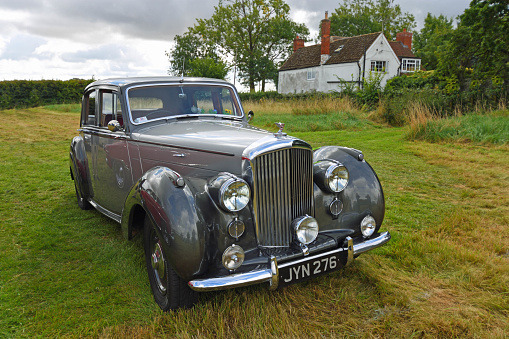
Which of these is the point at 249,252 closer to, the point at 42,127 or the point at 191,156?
the point at 191,156

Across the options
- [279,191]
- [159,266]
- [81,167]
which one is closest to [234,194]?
[279,191]

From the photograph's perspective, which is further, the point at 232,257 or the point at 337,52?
the point at 337,52

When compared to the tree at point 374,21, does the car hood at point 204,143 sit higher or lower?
lower

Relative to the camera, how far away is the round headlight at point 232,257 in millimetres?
2523

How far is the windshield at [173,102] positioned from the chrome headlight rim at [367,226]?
1.99 meters

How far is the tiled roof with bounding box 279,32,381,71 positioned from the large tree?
14.5ft

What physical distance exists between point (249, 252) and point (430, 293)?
154 centimetres

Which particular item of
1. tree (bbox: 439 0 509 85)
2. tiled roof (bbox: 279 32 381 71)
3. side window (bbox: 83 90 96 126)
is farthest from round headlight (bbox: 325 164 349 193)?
tiled roof (bbox: 279 32 381 71)

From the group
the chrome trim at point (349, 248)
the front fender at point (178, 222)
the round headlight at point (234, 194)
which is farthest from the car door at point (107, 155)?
the chrome trim at point (349, 248)

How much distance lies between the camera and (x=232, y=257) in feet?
8.29

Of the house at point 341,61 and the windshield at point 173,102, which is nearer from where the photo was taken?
the windshield at point 173,102

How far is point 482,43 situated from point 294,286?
55.3ft

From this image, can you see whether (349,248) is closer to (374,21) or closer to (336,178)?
(336,178)

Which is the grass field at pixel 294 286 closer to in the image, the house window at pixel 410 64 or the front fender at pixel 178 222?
the front fender at pixel 178 222
